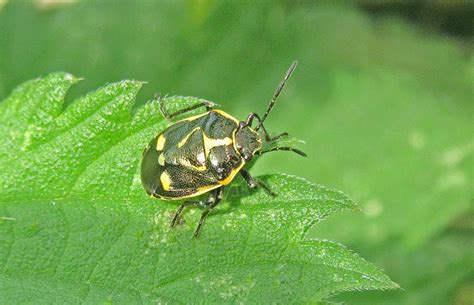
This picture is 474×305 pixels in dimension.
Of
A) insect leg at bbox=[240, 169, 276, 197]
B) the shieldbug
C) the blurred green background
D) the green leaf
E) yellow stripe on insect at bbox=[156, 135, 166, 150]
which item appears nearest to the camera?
the green leaf

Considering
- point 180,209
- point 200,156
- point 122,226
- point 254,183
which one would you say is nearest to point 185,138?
point 200,156

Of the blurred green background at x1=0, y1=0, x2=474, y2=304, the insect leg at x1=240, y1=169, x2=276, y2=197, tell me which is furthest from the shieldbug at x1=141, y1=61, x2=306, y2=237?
the blurred green background at x1=0, y1=0, x2=474, y2=304

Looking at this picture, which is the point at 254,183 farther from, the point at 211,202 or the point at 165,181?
the point at 165,181

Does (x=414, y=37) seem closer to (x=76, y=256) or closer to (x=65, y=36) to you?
(x=65, y=36)

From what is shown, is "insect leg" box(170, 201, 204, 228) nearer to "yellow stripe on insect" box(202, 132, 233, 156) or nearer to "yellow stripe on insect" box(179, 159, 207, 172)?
"yellow stripe on insect" box(179, 159, 207, 172)

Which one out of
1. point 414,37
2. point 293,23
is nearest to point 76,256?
point 293,23

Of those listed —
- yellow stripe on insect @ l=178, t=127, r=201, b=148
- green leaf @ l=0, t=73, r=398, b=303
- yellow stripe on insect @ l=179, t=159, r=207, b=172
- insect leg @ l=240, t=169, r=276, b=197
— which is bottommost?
green leaf @ l=0, t=73, r=398, b=303
